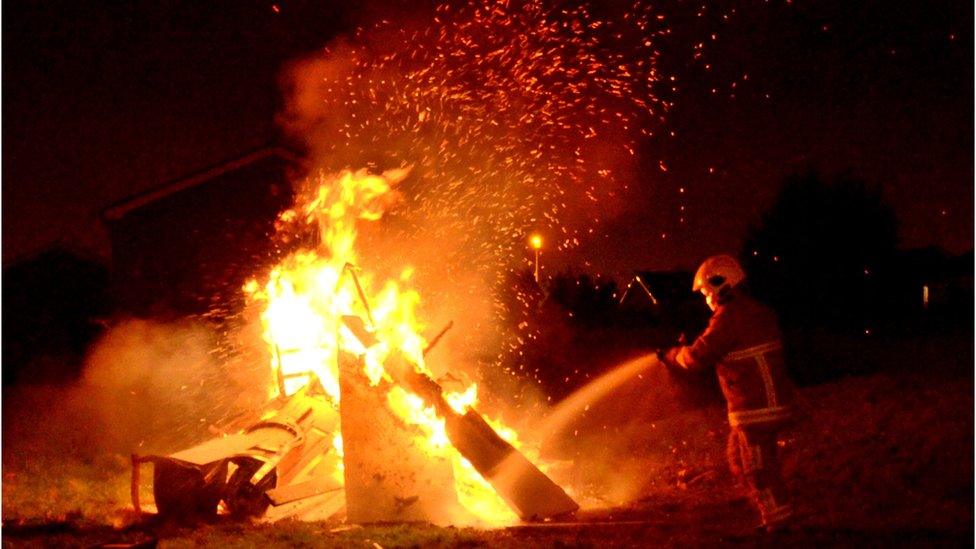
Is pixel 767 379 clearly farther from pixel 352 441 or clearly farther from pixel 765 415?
pixel 352 441

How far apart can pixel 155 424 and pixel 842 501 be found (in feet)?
35.2

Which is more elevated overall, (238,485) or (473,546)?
(238,485)

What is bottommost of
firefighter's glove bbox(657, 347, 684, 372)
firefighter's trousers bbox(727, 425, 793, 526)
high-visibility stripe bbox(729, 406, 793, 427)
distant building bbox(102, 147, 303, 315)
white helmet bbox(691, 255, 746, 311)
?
firefighter's trousers bbox(727, 425, 793, 526)

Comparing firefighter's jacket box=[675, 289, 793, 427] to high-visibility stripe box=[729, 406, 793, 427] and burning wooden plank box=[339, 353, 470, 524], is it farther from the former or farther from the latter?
burning wooden plank box=[339, 353, 470, 524]

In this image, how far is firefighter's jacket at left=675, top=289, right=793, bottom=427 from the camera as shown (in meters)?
6.07

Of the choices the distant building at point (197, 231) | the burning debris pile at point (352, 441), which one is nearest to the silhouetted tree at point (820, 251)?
the distant building at point (197, 231)

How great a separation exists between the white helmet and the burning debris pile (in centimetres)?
225

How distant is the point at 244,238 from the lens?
741 inches

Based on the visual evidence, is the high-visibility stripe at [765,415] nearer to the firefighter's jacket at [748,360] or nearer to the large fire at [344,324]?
the firefighter's jacket at [748,360]

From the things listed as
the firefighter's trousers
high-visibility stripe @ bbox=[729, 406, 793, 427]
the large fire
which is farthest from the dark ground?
the large fire

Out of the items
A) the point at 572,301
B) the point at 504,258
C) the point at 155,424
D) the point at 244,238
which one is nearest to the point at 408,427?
the point at 504,258

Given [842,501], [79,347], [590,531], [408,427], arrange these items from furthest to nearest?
[79,347]
[408,427]
[842,501]
[590,531]

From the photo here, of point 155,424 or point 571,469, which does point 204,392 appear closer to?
point 155,424

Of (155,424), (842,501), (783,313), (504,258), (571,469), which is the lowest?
(842,501)
